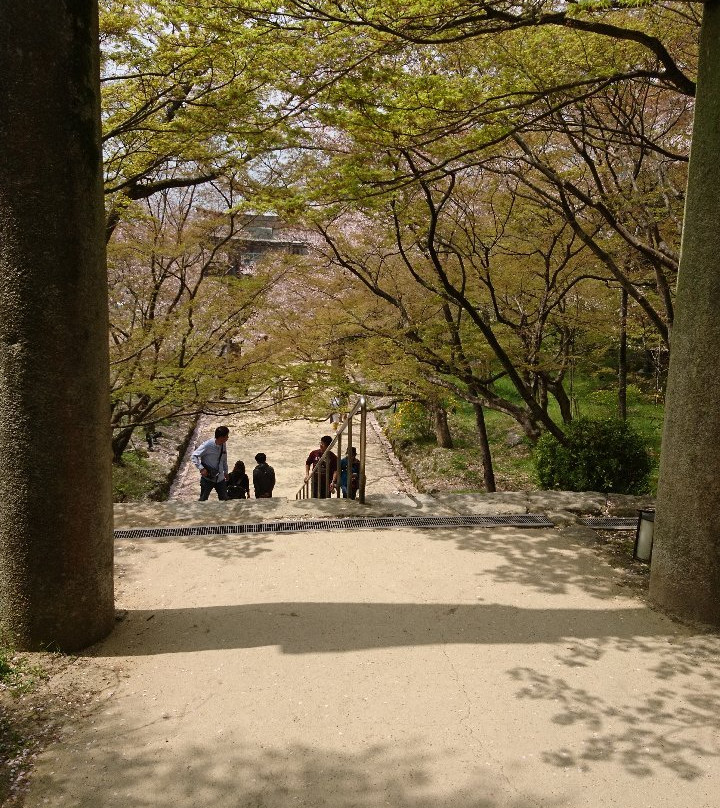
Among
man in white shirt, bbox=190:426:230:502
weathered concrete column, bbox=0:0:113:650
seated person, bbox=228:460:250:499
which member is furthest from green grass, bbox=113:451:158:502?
weathered concrete column, bbox=0:0:113:650

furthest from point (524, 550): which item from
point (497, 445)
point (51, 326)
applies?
point (497, 445)

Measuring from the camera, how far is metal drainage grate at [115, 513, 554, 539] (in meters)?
5.21

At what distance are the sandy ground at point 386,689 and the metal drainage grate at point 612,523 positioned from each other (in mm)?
778

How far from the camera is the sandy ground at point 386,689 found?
235 cm

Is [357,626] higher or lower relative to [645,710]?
higher

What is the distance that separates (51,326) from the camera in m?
2.89

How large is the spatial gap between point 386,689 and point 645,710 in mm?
1219

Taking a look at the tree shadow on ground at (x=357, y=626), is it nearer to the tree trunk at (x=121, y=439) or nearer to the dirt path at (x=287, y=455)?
the tree trunk at (x=121, y=439)

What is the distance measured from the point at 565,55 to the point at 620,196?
97.2 inches

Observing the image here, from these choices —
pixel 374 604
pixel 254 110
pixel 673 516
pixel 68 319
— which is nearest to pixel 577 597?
pixel 673 516

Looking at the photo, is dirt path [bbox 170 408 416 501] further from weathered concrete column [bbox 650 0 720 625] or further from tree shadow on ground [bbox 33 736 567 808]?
tree shadow on ground [bbox 33 736 567 808]

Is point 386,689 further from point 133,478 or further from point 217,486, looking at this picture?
point 133,478

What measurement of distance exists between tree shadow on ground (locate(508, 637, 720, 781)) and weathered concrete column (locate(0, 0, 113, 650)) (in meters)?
2.38

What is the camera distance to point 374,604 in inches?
152
